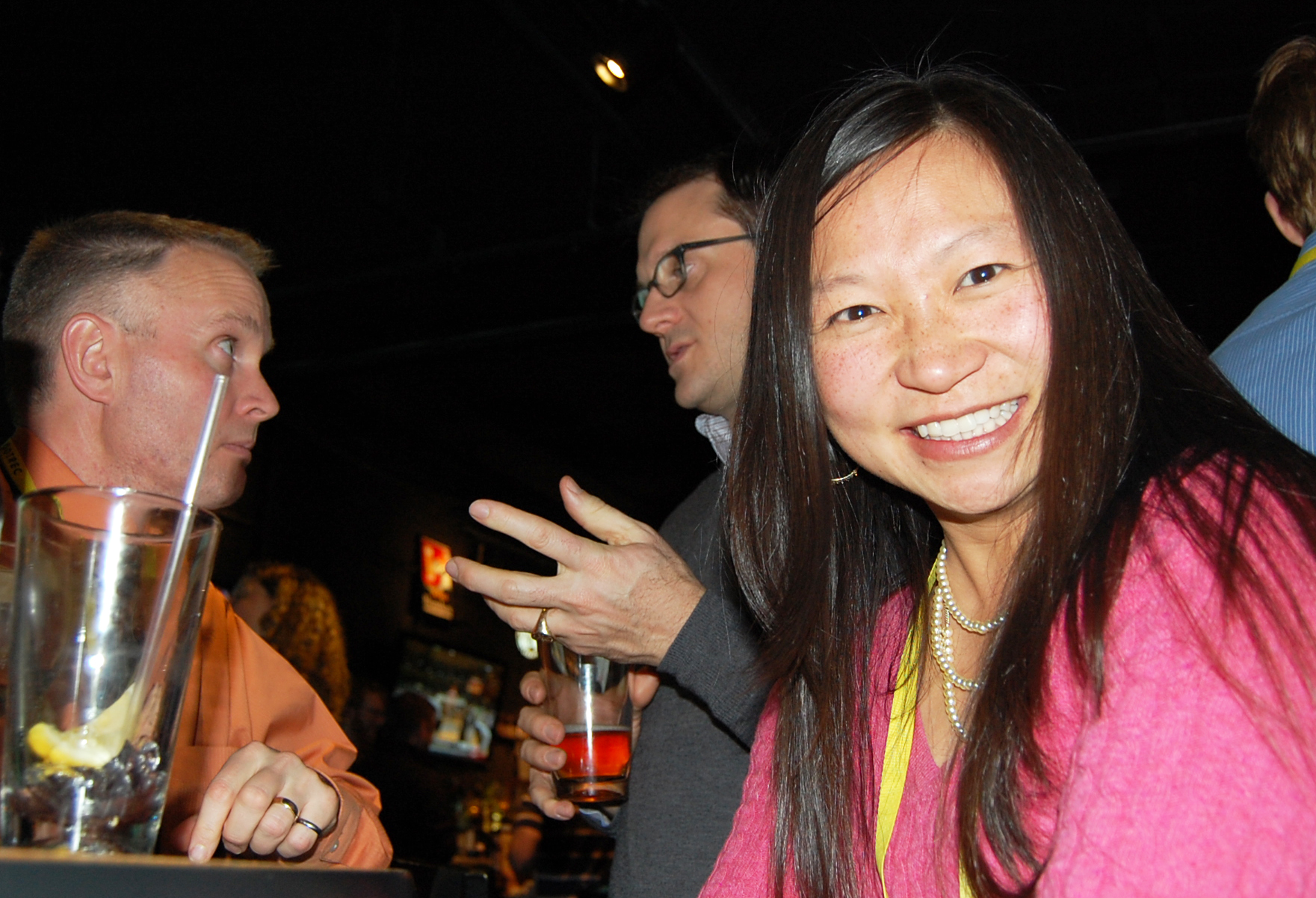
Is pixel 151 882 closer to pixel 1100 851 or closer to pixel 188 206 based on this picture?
pixel 1100 851

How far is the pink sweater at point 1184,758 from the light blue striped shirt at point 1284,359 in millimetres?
645

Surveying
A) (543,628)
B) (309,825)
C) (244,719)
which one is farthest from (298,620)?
(309,825)

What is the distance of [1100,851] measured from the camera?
595 millimetres

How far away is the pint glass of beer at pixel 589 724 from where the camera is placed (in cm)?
140

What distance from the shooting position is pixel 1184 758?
594 millimetres

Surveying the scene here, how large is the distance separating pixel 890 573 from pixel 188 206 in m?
4.55

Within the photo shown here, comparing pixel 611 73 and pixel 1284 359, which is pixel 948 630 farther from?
pixel 611 73

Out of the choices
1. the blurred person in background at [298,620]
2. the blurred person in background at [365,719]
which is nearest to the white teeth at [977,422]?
the blurred person in background at [298,620]

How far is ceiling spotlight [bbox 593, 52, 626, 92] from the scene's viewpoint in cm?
354

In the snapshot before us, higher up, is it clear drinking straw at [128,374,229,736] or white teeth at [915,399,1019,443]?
white teeth at [915,399,1019,443]

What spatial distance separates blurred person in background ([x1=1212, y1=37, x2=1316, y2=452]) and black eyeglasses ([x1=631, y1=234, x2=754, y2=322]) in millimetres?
976

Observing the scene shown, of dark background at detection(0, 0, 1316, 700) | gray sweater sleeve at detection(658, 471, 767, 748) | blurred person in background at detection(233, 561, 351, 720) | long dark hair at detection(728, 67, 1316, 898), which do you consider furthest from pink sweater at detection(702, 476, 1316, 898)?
blurred person in background at detection(233, 561, 351, 720)

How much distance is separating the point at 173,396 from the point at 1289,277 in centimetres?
185

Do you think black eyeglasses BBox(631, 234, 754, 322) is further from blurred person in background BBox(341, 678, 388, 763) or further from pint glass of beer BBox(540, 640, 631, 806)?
blurred person in background BBox(341, 678, 388, 763)
